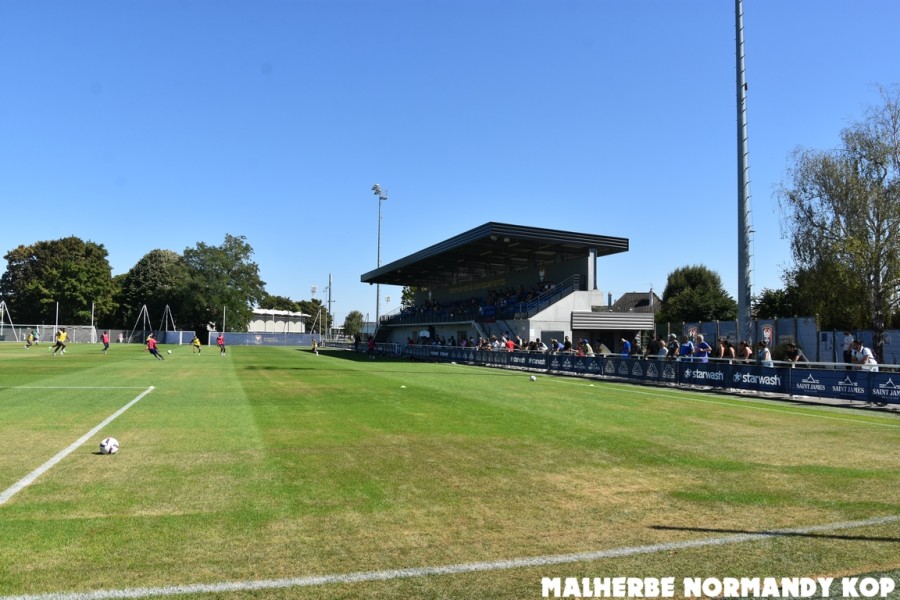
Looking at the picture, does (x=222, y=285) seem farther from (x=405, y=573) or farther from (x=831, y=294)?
(x=405, y=573)

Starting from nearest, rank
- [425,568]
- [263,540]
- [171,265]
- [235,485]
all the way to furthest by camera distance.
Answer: [425,568] → [263,540] → [235,485] → [171,265]

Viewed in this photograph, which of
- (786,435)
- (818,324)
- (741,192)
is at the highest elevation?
(741,192)

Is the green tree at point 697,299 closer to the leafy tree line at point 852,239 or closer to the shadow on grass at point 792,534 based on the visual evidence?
the leafy tree line at point 852,239

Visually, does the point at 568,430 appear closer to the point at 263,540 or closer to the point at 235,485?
the point at 235,485

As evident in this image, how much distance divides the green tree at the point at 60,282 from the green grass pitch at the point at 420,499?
89.6m

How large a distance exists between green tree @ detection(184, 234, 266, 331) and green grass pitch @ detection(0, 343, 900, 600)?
88047 millimetres

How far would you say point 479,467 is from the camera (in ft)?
25.9

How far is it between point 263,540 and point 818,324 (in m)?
36.0

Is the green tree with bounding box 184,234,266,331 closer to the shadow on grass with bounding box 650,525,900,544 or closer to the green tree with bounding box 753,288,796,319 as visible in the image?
the green tree with bounding box 753,288,796,319

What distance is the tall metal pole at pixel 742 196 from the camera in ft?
63.3

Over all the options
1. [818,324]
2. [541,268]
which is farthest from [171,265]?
[818,324]

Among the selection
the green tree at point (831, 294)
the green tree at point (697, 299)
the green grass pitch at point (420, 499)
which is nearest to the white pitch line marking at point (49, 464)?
the green grass pitch at point (420, 499)

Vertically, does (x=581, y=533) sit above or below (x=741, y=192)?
below

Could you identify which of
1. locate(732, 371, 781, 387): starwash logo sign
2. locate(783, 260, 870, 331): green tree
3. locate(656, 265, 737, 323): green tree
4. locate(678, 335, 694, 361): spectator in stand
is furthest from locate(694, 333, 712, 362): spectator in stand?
locate(656, 265, 737, 323): green tree
